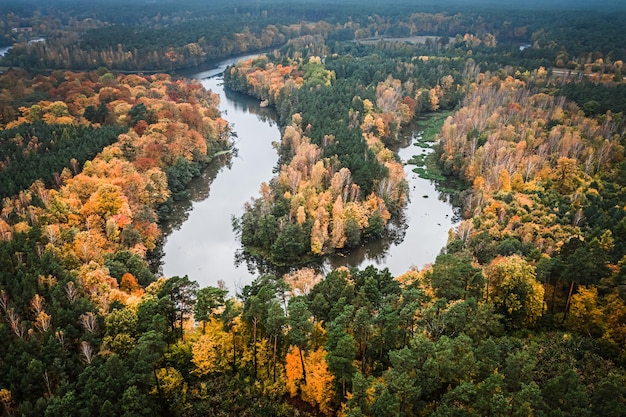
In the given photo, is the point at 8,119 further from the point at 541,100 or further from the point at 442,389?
the point at 541,100

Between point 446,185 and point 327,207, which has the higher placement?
point 327,207

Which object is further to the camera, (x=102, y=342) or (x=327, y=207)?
(x=327, y=207)

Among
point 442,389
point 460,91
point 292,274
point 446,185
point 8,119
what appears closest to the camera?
point 442,389

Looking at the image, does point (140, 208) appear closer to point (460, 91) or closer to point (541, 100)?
point (541, 100)

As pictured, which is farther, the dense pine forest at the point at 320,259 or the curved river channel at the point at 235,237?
the curved river channel at the point at 235,237

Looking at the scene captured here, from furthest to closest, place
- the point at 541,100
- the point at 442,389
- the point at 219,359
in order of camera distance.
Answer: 1. the point at 541,100
2. the point at 219,359
3. the point at 442,389

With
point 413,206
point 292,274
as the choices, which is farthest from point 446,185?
point 292,274

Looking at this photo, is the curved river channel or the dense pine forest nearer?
the dense pine forest

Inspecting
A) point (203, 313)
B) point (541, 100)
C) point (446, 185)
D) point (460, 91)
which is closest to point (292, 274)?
point (203, 313)
